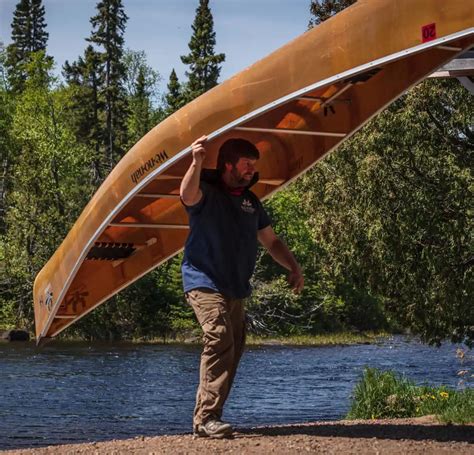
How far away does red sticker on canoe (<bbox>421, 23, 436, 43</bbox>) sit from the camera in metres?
6.61

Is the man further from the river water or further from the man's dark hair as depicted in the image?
the river water

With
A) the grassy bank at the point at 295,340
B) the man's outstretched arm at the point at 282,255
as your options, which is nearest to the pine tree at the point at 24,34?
the grassy bank at the point at 295,340

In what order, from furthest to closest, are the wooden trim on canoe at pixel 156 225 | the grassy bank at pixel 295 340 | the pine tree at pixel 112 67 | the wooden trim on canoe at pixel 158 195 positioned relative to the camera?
the pine tree at pixel 112 67 < the grassy bank at pixel 295 340 < the wooden trim on canoe at pixel 156 225 < the wooden trim on canoe at pixel 158 195

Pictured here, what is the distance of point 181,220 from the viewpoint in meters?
10.1

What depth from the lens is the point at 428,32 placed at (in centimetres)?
664

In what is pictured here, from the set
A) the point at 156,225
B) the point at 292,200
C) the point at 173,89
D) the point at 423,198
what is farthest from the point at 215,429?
the point at 173,89

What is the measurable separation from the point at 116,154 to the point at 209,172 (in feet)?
187

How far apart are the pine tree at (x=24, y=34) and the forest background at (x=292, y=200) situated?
103mm

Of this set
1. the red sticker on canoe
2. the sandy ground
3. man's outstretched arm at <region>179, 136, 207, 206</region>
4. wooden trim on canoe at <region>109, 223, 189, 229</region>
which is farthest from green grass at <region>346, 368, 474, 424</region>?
the red sticker on canoe

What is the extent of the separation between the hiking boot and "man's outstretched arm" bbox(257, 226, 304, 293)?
1.20m

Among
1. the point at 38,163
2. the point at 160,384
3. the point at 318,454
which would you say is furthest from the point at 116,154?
the point at 318,454

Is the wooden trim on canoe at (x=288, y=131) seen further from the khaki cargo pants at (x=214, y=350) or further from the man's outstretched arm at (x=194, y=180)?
the khaki cargo pants at (x=214, y=350)

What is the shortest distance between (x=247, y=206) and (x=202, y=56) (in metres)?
60.5

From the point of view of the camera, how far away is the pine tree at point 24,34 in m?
74.6
